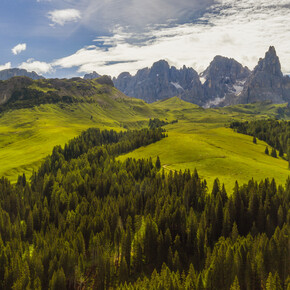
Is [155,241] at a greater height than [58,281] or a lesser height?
greater

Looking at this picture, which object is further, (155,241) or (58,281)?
(155,241)

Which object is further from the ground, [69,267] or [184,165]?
[184,165]

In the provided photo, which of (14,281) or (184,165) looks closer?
(14,281)

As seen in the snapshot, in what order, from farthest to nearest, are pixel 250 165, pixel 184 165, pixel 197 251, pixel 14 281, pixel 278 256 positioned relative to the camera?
1. pixel 184 165
2. pixel 250 165
3. pixel 197 251
4. pixel 14 281
5. pixel 278 256

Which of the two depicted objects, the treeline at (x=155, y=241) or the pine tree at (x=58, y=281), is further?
the pine tree at (x=58, y=281)

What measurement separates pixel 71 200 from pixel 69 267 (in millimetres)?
52737

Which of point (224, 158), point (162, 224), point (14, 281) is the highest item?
point (224, 158)

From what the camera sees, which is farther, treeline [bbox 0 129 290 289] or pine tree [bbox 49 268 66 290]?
pine tree [bbox 49 268 66 290]

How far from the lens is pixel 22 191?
15112 cm

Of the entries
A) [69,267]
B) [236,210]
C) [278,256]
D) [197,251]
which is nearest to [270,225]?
[236,210]

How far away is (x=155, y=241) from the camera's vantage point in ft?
274

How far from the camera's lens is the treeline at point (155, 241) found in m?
Answer: 63.3

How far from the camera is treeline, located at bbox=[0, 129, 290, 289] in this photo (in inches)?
2494

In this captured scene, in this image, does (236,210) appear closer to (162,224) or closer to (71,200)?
(162,224)
